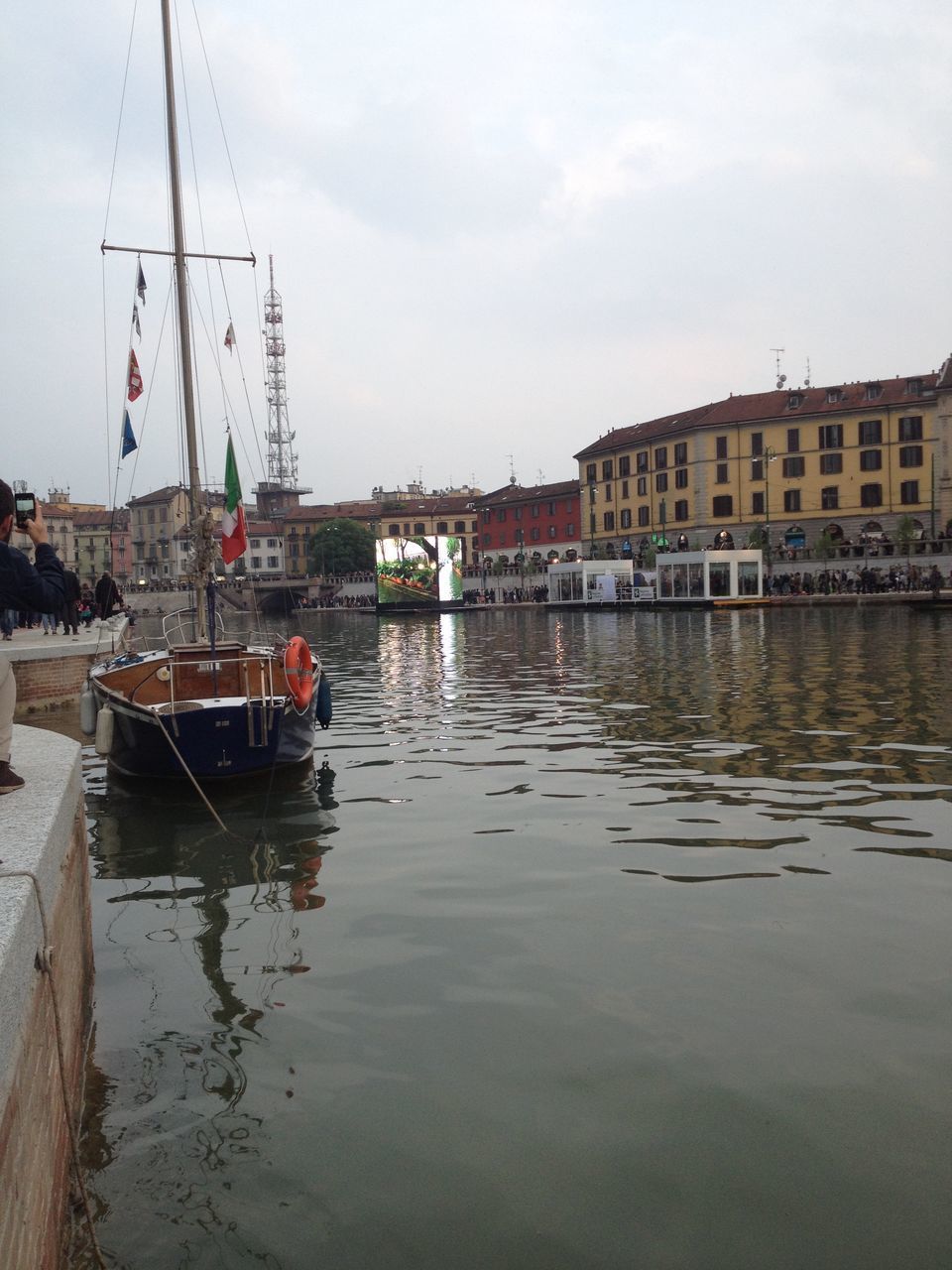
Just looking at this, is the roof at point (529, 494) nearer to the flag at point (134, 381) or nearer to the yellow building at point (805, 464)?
the yellow building at point (805, 464)

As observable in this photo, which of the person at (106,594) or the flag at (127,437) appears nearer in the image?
the flag at (127,437)

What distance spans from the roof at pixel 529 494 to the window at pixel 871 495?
2933 centimetres

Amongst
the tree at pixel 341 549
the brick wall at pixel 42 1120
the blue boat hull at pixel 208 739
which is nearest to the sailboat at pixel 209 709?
the blue boat hull at pixel 208 739

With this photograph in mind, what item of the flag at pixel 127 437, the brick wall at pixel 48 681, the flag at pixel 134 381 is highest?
the flag at pixel 134 381

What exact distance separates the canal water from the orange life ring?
1.07m

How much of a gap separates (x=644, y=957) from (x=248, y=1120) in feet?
8.70

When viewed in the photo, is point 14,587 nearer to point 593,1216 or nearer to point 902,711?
point 593,1216

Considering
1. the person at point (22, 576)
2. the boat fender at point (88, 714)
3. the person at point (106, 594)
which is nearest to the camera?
the person at point (22, 576)

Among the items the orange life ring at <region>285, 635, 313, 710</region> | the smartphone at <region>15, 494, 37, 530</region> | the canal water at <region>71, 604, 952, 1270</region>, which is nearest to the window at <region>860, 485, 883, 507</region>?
the canal water at <region>71, 604, 952, 1270</region>

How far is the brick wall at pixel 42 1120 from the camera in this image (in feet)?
9.04

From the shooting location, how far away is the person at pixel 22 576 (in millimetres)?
4973

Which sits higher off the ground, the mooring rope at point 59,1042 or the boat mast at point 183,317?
the boat mast at point 183,317

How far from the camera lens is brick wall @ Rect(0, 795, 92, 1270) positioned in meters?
2.76

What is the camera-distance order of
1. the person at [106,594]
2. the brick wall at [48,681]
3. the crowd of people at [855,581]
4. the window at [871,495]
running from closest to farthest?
the brick wall at [48,681]
the person at [106,594]
the crowd of people at [855,581]
the window at [871,495]
